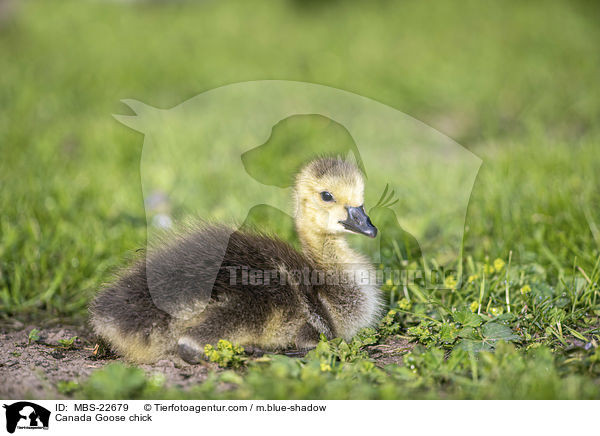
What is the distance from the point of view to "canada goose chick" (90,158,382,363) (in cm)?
261

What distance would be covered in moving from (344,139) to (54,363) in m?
3.34

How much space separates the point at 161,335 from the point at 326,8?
9.39 meters

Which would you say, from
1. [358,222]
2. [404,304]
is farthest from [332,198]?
[404,304]

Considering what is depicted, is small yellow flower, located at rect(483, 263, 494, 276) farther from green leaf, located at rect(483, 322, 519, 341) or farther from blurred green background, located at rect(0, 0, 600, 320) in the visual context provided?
green leaf, located at rect(483, 322, 519, 341)

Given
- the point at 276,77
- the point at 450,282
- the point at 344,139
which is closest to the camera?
the point at 450,282

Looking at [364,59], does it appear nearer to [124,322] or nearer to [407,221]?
[407,221]

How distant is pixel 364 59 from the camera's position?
826 cm

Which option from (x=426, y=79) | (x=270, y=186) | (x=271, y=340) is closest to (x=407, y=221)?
(x=270, y=186)

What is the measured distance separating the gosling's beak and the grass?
534 mm

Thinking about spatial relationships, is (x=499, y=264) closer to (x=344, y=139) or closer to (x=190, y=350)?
(x=190, y=350)

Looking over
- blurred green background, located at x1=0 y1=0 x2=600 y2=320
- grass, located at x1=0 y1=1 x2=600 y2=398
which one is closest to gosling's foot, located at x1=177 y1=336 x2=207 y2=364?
grass, located at x1=0 y1=1 x2=600 y2=398

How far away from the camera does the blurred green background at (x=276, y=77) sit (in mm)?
3838

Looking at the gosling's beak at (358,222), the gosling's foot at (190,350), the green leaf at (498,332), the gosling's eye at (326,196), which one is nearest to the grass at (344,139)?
the green leaf at (498,332)
